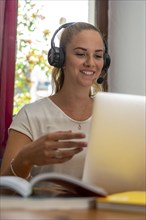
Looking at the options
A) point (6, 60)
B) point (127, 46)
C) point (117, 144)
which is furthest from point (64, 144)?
point (127, 46)

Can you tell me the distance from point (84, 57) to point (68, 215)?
43.4 inches

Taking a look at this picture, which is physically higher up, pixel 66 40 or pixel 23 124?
pixel 66 40

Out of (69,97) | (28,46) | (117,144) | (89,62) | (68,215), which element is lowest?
(68,215)

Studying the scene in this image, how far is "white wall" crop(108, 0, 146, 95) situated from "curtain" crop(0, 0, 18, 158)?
80 centimetres

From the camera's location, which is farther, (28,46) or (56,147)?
(28,46)

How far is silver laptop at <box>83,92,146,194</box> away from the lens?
0.92m

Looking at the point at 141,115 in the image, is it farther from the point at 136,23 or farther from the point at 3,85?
the point at 136,23

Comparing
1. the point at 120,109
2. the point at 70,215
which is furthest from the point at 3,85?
the point at 70,215

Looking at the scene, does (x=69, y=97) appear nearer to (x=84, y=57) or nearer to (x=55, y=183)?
(x=84, y=57)

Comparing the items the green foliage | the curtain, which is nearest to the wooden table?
the curtain

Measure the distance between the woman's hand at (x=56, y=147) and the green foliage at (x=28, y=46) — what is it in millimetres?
1311

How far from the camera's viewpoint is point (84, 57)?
1.72 m

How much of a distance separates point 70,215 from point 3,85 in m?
1.46

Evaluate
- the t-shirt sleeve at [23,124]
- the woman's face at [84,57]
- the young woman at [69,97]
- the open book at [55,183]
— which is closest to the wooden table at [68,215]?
the open book at [55,183]
